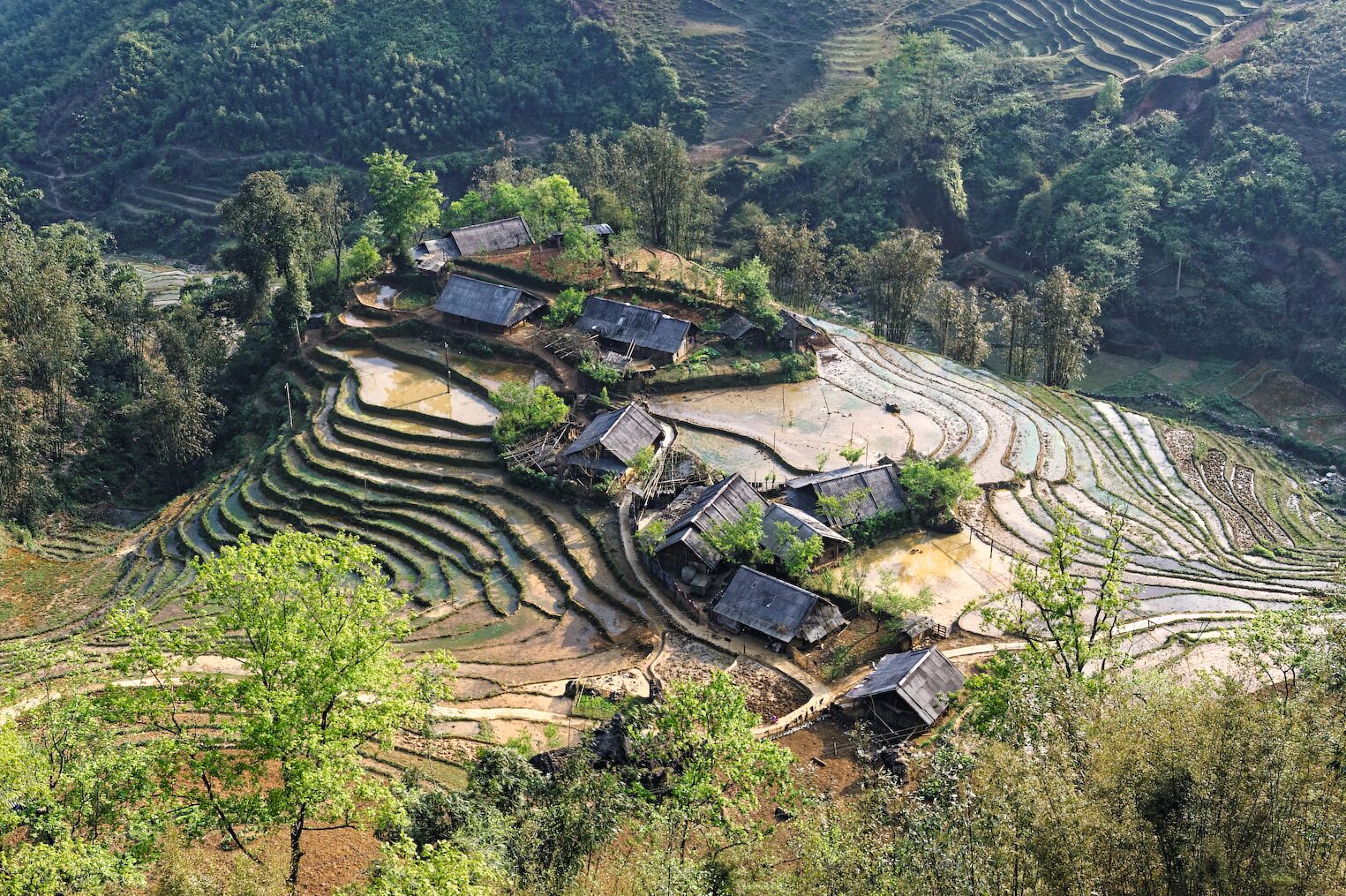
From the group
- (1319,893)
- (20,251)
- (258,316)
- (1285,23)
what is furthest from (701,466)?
(1285,23)

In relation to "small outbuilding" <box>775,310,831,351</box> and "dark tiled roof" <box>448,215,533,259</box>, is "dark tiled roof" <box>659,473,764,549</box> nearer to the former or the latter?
"small outbuilding" <box>775,310,831,351</box>

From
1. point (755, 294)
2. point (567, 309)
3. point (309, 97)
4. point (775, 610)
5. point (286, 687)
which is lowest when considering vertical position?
point (309, 97)

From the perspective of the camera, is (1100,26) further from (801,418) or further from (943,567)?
(943,567)

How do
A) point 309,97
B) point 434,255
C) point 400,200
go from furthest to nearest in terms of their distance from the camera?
point 309,97
point 434,255
point 400,200

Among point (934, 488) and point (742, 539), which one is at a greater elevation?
point (742, 539)

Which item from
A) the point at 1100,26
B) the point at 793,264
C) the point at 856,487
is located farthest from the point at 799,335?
the point at 1100,26

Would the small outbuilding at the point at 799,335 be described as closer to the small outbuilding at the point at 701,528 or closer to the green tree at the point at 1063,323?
the green tree at the point at 1063,323

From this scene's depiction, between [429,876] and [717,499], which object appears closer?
[429,876]
